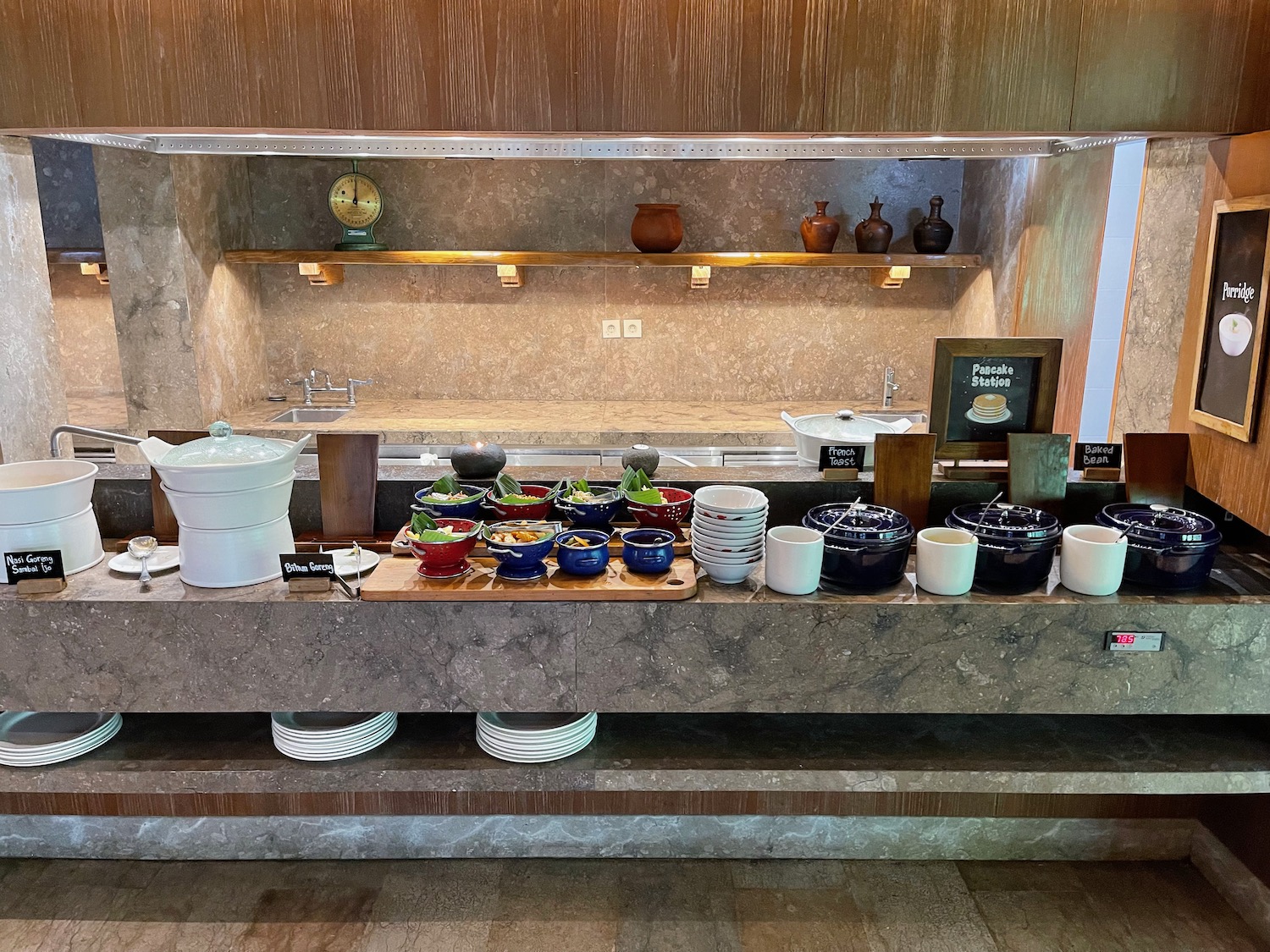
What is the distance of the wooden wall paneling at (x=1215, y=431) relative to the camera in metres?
2.12

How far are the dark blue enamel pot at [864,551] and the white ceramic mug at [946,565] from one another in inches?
1.8

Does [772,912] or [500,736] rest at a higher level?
[500,736]

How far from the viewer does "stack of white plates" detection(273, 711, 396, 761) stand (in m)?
2.08

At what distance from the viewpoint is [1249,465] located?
2.16 m

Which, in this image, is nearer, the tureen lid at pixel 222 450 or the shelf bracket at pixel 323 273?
the tureen lid at pixel 222 450

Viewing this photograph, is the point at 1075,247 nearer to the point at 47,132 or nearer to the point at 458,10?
the point at 458,10

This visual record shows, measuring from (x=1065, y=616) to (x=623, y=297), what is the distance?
3290 mm

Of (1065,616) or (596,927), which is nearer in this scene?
(1065,616)

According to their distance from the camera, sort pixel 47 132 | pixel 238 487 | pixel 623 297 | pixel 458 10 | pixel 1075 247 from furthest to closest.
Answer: pixel 623 297, pixel 1075 247, pixel 47 132, pixel 458 10, pixel 238 487

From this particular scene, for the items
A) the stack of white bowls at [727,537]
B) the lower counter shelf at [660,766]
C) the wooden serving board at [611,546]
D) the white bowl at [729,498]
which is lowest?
the lower counter shelf at [660,766]

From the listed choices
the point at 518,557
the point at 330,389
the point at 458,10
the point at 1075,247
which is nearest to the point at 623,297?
the point at 330,389

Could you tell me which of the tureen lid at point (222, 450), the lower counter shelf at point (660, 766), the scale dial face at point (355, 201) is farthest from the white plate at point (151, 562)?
the scale dial face at point (355, 201)

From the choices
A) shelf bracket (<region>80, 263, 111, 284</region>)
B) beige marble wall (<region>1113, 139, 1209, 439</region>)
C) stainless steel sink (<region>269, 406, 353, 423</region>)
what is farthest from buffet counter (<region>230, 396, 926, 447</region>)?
beige marble wall (<region>1113, 139, 1209, 439</region>)

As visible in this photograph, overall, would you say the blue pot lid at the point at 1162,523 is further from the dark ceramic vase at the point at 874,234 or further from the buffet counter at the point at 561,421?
the dark ceramic vase at the point at 874,234
